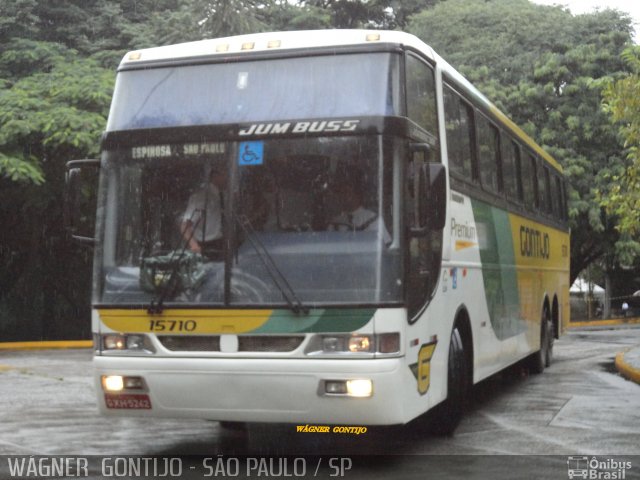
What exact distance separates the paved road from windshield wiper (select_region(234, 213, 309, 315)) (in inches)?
59.8

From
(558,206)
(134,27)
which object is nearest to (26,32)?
(134,27)

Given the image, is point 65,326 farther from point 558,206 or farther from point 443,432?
point 443,432

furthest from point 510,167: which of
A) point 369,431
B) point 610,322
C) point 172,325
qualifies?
point 610,322

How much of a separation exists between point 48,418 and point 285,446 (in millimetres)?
2837

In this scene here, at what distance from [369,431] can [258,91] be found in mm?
3496

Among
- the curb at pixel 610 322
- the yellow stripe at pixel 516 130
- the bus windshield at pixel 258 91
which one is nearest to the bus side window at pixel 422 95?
the bus windshield at pixel 258 91

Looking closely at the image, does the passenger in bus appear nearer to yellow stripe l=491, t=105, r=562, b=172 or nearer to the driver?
the driver

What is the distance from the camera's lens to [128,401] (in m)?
8.09

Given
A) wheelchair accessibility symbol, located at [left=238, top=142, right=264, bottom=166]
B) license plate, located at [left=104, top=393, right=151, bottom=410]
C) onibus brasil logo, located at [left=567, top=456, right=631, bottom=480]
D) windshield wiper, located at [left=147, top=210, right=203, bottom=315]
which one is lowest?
onibus brasil logo, located at [left=567, top=456, right=631, bottom=480]

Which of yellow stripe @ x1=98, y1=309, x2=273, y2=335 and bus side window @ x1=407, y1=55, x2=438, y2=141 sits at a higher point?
bus side window @ x1=407, y1=55, x2=438, y2=141

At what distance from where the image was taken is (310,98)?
8148 mm

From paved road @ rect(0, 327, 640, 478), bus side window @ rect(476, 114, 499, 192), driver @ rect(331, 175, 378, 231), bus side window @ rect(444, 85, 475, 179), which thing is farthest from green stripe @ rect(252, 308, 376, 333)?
bus side window @ rect(476, 114, 499, 192)

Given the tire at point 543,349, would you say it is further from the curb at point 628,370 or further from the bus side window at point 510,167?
the bus side window at point 510,167

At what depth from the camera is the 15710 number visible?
7953 mm
